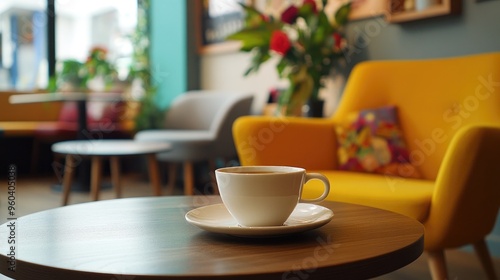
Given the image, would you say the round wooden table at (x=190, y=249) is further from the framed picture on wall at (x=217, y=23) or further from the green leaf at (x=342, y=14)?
the framed picture on wall at (x=217, y=23)

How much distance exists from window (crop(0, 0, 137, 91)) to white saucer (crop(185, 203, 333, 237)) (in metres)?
4.65

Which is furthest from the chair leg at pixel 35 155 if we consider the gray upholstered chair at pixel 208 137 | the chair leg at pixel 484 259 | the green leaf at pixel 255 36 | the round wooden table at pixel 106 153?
the chair leg at pixel 484 259

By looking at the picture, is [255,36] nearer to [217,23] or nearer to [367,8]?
[367,8]

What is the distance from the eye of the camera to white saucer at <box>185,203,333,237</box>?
808mm

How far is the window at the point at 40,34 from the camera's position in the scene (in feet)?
18.0

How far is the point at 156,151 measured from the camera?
305cm

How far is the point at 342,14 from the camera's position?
9.57 feet

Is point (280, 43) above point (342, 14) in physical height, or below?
below

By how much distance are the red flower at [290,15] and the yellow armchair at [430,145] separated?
1.74ft

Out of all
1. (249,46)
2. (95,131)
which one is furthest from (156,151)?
(95,131)

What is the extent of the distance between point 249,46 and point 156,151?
0.77 m

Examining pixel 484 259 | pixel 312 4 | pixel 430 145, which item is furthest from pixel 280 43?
pixel 484 259

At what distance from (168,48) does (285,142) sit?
115 inches

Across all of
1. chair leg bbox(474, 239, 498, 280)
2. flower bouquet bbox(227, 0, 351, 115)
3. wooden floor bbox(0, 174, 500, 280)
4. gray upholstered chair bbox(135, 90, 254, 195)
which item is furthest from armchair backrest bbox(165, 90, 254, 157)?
chair leg bbox(474, 239, 498, 280)
